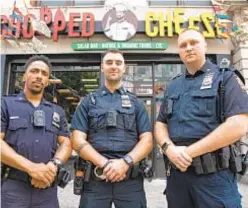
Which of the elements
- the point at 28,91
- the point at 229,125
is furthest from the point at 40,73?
the point at 229,125

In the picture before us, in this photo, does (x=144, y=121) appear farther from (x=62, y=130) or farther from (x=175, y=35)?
(x=175, y=35)

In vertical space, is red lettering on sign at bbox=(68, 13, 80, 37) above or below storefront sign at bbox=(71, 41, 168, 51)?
above

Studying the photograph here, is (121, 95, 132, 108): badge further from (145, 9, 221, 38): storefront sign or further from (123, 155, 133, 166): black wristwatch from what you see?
(145, 9, 221, 38): storefront sign

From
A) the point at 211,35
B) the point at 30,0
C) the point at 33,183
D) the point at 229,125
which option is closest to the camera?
the point at 229,125

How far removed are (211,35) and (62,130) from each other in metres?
7.38

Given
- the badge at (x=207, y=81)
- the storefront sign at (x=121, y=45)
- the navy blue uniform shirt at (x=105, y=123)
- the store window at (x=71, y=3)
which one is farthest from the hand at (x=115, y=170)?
the store window at (x=71, y=3)

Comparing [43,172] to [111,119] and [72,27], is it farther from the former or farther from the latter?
[72,27]

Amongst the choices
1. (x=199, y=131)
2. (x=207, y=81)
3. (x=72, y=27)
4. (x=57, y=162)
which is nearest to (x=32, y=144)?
(x=57, y=162)

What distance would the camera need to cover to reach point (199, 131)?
98.3 inches

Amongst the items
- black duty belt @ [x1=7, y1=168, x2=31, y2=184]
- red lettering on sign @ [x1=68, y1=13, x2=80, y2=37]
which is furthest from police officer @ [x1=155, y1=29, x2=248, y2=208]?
red lettering on sign @ [x1=68, y1=13, x2=80, y2=37]

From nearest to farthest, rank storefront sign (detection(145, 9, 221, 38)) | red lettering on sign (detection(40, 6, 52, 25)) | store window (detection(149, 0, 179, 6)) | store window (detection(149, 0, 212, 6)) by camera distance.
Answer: storefront sign (detection(145, 9, 221, 38)) < red lettering on sign (detection(40, 6, 52, 25)) < store window (detection(149, 0, 212, 6)) < store window (detection(149, 0, 179, 6))

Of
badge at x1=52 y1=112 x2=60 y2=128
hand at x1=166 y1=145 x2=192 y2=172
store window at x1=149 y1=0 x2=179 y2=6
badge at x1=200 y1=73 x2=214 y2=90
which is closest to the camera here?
hand at x1=166 y1=145 x2=192 y2=172

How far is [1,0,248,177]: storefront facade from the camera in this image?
948 centimetres

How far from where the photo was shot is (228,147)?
245 cm
